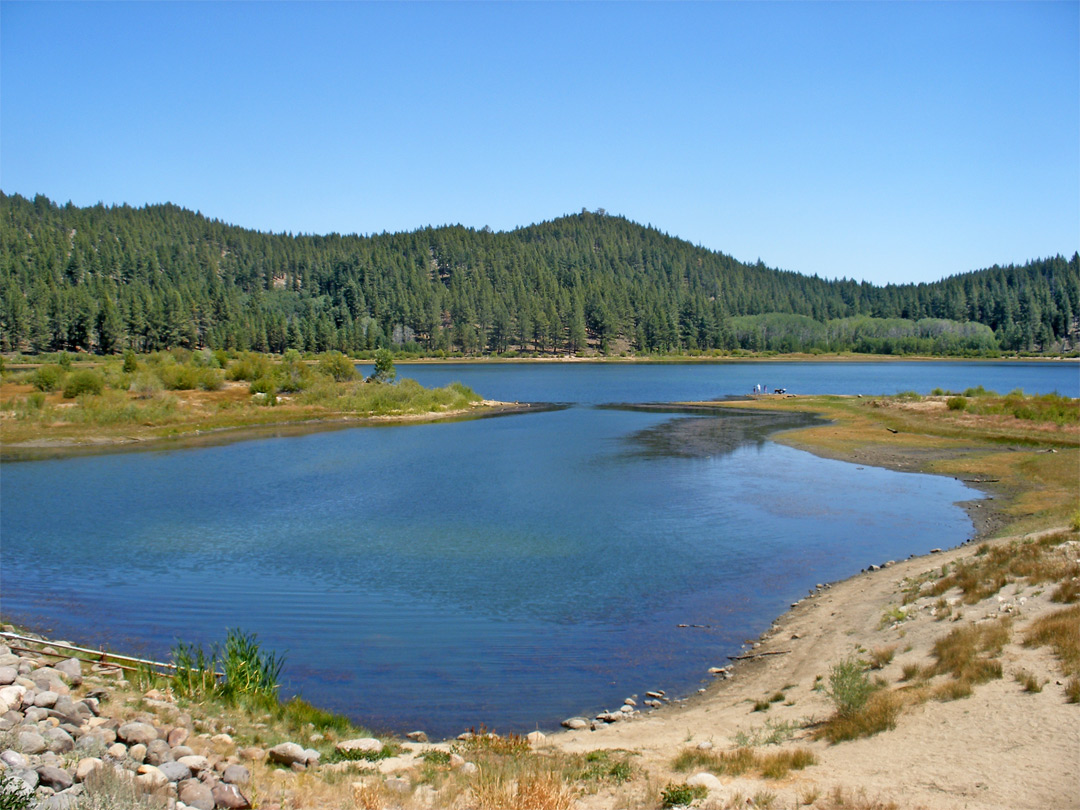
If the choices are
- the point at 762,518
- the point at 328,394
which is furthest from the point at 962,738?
the point at 328,394

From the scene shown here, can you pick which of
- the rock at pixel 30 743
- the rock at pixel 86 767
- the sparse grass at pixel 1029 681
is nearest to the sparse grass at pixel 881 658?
the sparse grass at pixel 1029 681

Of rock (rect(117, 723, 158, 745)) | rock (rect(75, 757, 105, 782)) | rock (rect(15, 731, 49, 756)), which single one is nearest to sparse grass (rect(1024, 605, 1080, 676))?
rock (rect(117, 723, 158, 745))

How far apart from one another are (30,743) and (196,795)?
189 cm

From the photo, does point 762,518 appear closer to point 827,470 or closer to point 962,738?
point 827,470

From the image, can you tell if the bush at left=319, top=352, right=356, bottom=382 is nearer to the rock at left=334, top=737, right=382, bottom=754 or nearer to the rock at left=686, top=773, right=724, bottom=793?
the rock at left=334, top=737, right=382, bottom=754

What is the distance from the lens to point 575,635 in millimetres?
16000

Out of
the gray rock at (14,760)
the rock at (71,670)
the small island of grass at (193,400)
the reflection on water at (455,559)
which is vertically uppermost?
the small island of grass at (193,400)

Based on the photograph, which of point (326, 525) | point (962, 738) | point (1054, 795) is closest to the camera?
point (1054, 795)

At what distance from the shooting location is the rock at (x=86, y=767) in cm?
730

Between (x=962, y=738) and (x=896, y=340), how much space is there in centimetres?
20578

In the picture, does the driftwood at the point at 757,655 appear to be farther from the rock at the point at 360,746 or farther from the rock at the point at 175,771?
the rock at the point at 175,771

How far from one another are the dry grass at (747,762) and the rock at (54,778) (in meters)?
6.43

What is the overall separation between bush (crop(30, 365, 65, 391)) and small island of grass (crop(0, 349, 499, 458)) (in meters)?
0.07

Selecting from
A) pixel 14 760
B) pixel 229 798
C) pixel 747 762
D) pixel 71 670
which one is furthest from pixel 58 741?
pixel 747 762
